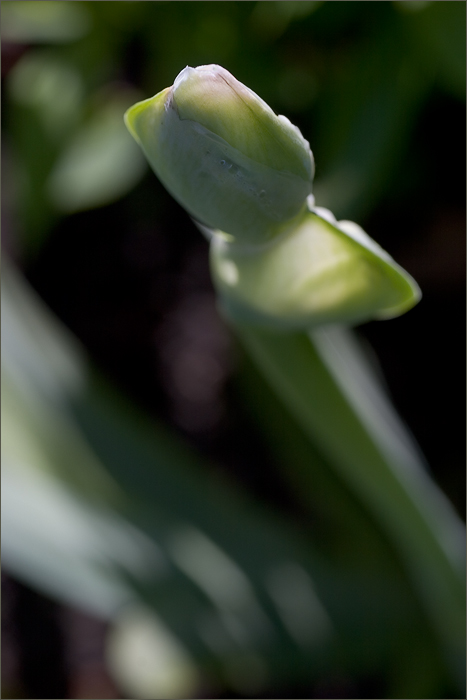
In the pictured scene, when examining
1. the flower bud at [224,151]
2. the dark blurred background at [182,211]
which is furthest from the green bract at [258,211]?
the dark blurred background at [182,211]

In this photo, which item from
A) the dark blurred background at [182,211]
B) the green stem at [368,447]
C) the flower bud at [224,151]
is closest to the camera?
the flower bud at [224,151]

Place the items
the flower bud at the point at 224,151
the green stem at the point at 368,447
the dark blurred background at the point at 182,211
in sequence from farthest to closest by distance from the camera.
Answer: the dark blurred background at the point at 182,211, the green stem at the point at 368,447, the flower bud at the point at 224,151

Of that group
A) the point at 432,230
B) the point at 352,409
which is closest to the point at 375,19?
the point at 432,230

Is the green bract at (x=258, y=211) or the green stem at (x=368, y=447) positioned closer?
the green bract at (x=258, y=211)

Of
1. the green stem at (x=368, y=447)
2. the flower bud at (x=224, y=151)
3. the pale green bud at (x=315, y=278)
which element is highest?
the flower bud at (x=224, y=151)

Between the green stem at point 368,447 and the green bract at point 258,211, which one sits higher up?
the green bract at point 258,211

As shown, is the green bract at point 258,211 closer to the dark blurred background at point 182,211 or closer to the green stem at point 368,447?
the green stem at point 368,447

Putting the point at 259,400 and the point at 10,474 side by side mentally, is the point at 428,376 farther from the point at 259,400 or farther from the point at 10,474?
the point at 10,474

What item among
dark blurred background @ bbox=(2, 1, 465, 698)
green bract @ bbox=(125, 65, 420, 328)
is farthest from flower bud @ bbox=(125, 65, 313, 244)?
dark blurred background @ bbox=(2, 1, 465, 698)
